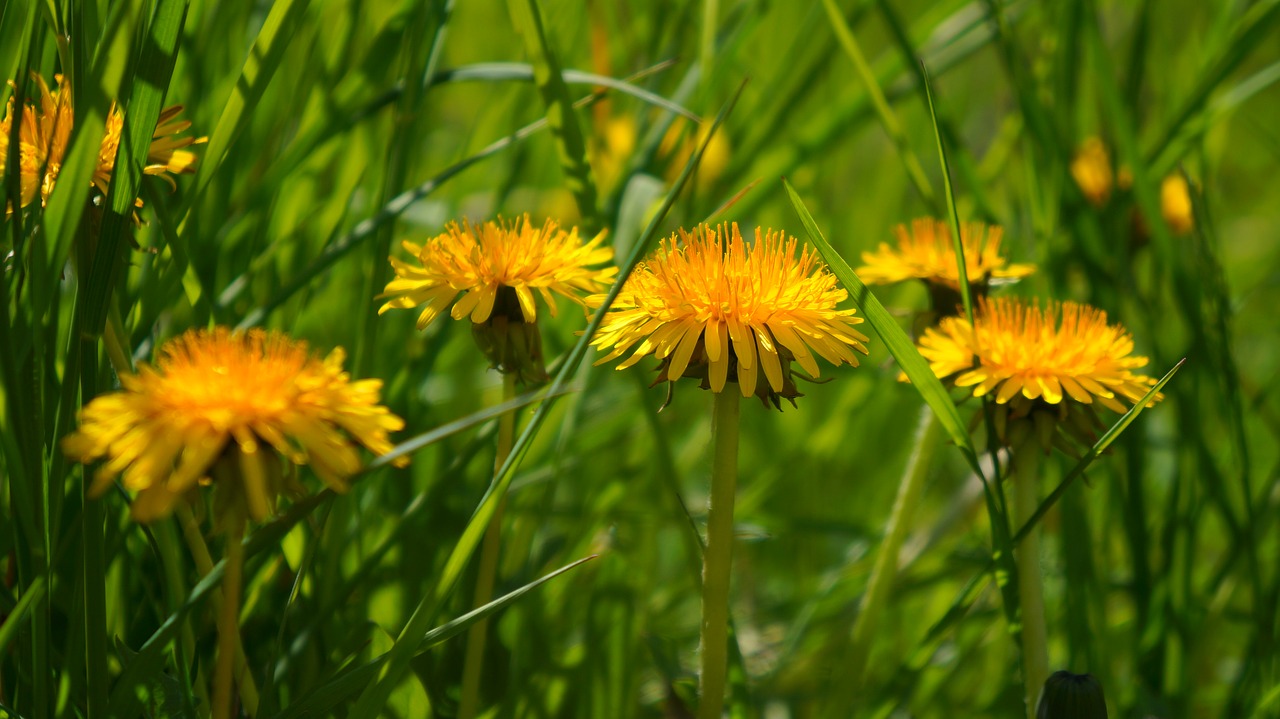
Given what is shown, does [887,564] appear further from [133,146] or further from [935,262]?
[133,146]

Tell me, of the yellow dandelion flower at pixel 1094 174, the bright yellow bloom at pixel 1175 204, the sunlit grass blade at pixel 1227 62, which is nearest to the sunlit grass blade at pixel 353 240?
the sunlit grass blade at pixel 1227 62

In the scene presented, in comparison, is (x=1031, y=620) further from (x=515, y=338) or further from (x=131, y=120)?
(x=131, y=120)

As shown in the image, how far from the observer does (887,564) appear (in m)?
0.91

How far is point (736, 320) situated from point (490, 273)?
7.4 inches

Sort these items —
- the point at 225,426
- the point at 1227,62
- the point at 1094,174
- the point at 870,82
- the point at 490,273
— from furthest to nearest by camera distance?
the point at 1094,174, the point at 1227,62, the point at 870,82, the point at 490,273, the point at 225,426

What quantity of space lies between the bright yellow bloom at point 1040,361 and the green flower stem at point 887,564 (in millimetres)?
118

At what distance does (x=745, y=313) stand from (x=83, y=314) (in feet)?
1.34

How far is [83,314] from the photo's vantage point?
2.16ft

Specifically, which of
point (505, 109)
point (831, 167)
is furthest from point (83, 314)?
point (831, 167)

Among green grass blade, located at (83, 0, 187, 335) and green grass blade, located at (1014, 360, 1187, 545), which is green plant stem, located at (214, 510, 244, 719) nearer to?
green grass blade, located at (83, 0, 187, 335)

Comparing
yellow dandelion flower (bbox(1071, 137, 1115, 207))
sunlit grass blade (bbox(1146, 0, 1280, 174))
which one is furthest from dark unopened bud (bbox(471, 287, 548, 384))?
yellow dandelion flower (bbox(1071, 137, 1115, 207))

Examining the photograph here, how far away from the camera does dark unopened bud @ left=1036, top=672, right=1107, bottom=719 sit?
2.39ft

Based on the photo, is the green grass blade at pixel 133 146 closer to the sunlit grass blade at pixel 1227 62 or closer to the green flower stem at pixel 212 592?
the green flower stem at pixel 212 592

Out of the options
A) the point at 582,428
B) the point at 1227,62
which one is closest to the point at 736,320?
the point at 582,428
